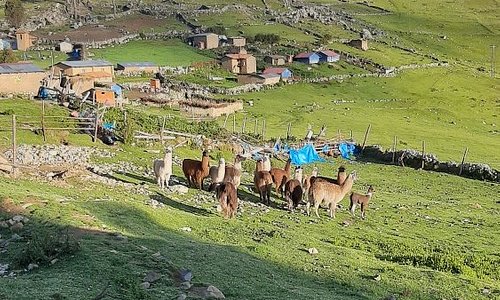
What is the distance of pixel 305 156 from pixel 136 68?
56.8m

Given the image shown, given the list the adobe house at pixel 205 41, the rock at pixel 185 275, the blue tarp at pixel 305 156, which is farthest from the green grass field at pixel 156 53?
the rock at pixel 185 275

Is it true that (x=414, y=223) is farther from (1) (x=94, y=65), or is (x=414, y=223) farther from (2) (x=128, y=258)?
(1) (x=94, y=65)

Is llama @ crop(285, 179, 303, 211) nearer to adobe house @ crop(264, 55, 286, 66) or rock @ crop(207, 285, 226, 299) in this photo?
rock @ crop(207, 285, 226, 299)

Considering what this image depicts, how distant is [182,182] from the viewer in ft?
100

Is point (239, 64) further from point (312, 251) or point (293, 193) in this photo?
point (312, 251)

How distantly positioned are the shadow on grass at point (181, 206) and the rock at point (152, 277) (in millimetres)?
10296

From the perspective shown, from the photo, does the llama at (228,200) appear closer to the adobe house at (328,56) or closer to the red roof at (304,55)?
the adobe house at (328,56)

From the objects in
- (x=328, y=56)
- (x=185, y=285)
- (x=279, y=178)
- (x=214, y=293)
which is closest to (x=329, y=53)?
(x=328, y=56)

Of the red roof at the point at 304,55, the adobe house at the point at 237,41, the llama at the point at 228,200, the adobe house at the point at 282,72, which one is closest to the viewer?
the llama at the point at 228,200

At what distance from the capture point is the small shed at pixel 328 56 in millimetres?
121875

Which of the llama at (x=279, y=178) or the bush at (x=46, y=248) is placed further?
the llama at (x=279, y=178)

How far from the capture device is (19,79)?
55.5m

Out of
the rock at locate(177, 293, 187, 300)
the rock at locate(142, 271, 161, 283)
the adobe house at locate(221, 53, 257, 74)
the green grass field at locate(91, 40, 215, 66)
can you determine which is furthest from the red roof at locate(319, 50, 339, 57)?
the rock at locate(177, 293, 187, 300)

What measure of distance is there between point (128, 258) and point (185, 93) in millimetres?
71958
